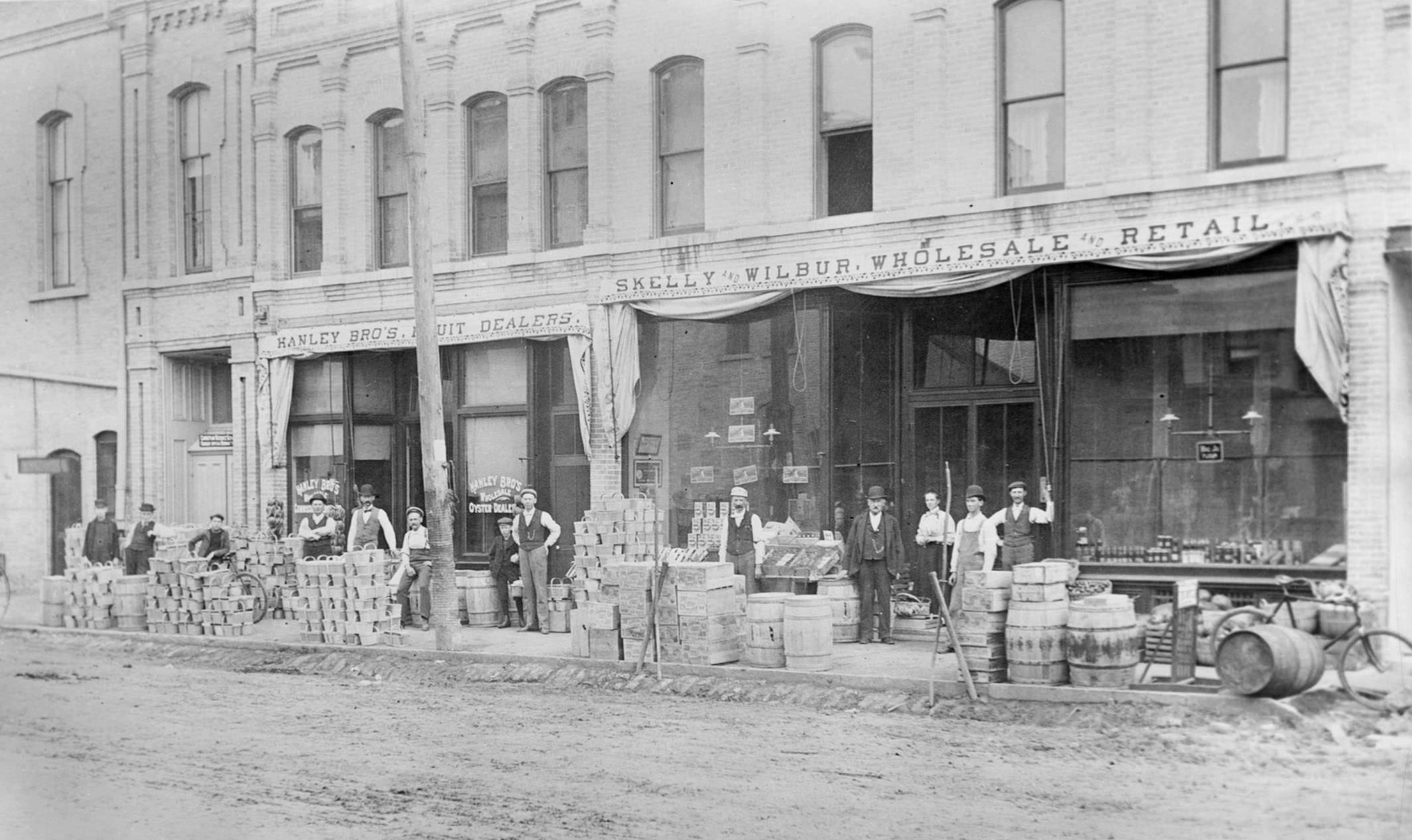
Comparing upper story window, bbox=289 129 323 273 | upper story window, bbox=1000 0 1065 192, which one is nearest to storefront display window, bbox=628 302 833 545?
upper story window, bbox=1000 0 1065 192

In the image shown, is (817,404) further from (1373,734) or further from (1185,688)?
(1373,734)

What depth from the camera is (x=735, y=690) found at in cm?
1182

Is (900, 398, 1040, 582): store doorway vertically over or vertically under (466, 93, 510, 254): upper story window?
under

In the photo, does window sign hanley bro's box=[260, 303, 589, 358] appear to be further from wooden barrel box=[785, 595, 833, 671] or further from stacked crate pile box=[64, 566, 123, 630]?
wooden barrel box=[785, 595, 833, 671]

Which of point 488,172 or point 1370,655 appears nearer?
point 1370,655

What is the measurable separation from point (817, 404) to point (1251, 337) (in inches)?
194

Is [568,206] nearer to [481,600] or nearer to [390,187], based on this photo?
[390,187]

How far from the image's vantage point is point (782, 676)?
1202cm

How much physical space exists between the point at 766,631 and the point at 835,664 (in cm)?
78

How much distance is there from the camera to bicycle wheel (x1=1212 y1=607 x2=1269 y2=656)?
33.2 ft

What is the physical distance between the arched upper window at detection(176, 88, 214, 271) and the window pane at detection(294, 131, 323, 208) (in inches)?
56.8

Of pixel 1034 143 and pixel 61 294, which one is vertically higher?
pixel 1034 143

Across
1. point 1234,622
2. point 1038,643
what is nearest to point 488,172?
point 1038,643

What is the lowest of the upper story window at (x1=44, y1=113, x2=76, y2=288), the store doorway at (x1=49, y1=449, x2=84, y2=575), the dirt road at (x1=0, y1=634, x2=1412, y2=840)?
the dirt road at (x1=0, y1=634, x2=1412, y2=840)
